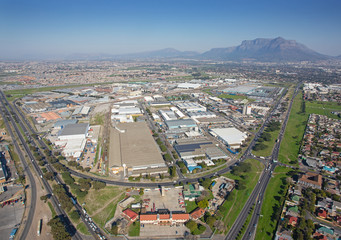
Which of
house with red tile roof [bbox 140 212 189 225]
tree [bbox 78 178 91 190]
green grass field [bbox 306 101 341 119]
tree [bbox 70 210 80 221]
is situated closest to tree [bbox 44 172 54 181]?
tree [bbox 78 178 91 190]

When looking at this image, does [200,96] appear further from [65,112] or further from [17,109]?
[17,109]

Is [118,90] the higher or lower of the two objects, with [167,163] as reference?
higher

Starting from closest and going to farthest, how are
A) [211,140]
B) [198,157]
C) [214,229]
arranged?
[214,229] → [198,157] → [211,140]

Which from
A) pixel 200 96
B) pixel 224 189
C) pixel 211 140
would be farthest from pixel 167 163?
pixel 200 96

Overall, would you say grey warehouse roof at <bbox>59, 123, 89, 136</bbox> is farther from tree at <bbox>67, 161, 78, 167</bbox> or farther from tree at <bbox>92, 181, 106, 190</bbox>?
tree at <bbox>92, 181, 106, 190</bbox>

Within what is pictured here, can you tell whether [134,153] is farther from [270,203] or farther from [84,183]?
[270,203]

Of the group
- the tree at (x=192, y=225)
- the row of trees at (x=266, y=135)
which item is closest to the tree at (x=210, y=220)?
the tree at (x=192, y=225)
